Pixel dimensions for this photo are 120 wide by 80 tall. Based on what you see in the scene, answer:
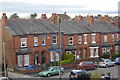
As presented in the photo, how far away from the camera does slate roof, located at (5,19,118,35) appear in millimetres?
36034

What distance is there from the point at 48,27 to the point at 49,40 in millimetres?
2683

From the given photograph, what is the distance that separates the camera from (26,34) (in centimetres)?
3528

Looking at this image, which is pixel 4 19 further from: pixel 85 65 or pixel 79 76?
pixel 79 76

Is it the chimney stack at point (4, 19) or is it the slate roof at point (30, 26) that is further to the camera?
the slate roof at point (30, 26)

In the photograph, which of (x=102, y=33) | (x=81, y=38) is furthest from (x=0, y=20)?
(x=102, y=33)

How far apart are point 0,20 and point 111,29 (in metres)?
22.5

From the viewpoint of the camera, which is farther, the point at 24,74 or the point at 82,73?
the point at 24,74

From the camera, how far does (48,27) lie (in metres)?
39.4

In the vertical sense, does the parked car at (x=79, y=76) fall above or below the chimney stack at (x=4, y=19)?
below

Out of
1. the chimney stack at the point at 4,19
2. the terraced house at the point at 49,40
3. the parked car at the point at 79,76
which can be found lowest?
the parked car at the point at 79,76

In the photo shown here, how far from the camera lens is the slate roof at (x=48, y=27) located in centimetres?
3603

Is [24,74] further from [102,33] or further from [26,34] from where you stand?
[102,33]

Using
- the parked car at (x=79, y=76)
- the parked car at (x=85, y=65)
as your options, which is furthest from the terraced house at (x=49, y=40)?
the parked car at (x=79, y=76)

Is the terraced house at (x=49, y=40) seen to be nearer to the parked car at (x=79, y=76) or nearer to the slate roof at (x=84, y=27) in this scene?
the slate roof at (x=84, y=27)
